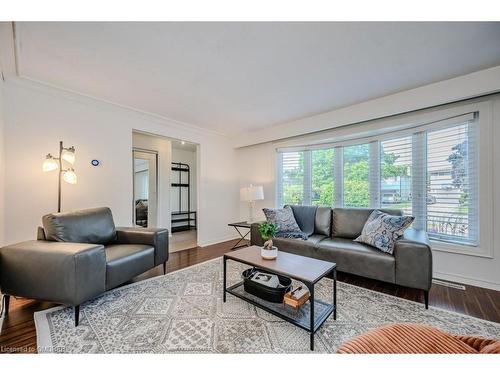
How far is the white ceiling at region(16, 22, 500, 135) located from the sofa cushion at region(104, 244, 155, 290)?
74.5 inches

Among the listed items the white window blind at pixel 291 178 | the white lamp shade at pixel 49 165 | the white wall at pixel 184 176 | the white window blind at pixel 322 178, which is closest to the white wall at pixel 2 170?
the white lamp shade at pixel 49 165

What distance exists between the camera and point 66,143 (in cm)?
269

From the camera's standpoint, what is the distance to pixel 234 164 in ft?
16.3

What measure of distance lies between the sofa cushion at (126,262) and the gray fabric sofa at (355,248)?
64.8 inches

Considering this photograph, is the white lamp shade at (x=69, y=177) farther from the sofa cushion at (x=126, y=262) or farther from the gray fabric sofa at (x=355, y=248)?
the gray fabric sofa at (x=355, y=248)

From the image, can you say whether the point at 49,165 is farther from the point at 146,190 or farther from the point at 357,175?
the point at 357,175

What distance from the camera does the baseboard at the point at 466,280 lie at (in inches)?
91.5

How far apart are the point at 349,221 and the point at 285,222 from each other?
92cm

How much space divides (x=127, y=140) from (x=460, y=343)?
387 cm

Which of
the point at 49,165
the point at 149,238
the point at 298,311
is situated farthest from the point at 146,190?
the point at 298,311

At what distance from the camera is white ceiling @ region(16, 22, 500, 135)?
1.62 meters

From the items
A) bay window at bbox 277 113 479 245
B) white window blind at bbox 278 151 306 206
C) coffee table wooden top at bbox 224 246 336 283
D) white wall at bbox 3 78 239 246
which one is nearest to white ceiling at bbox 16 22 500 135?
white wall at bbox 3 78 239 246

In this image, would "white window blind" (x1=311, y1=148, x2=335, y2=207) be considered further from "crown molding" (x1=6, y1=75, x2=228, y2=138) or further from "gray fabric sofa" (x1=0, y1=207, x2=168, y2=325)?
"gray fabric sofa" (x1=0, y1=207, x2=168, y2=325)
